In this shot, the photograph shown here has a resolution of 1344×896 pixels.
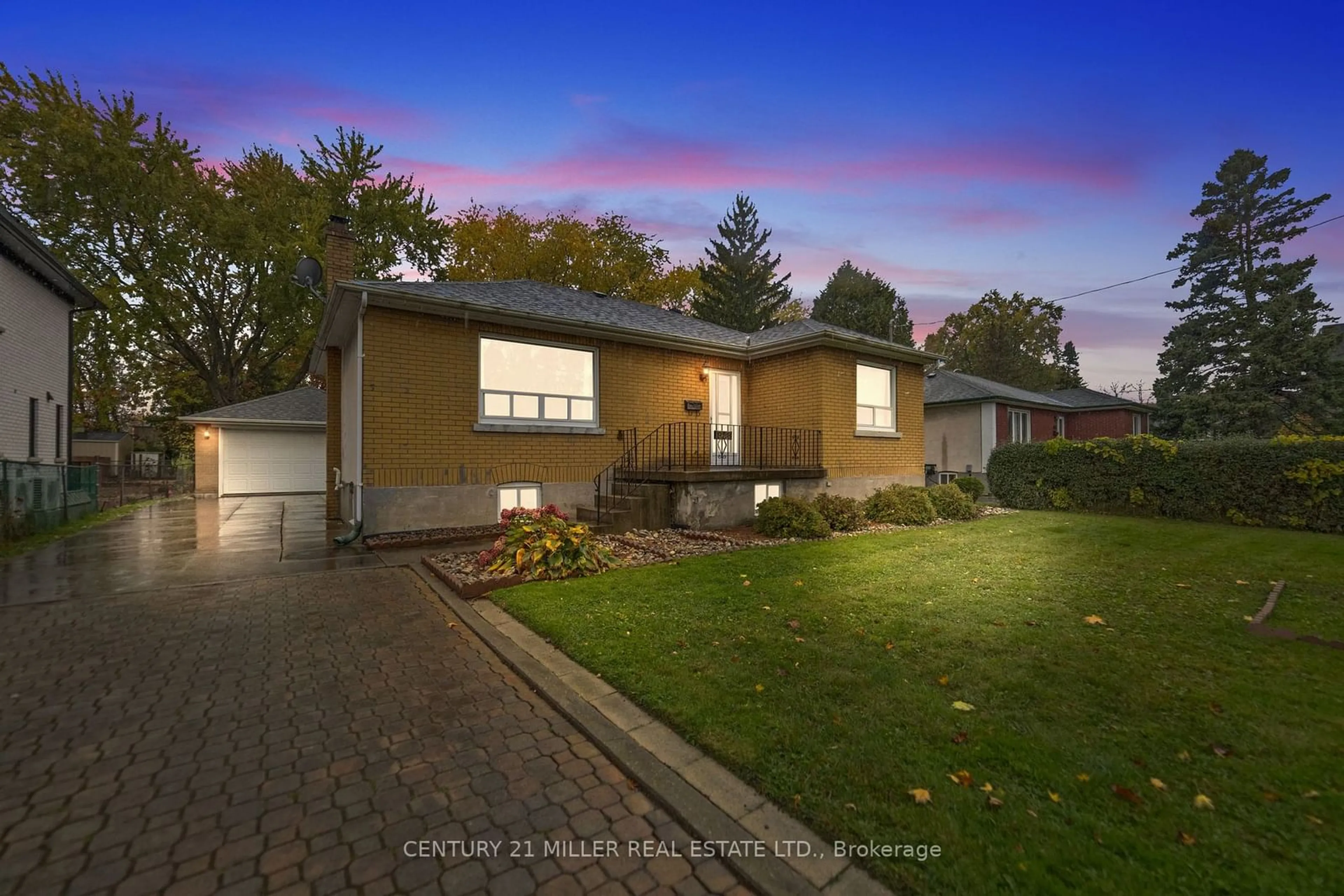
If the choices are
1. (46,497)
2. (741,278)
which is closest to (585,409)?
(46,497)

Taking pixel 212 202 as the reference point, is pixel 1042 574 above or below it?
below

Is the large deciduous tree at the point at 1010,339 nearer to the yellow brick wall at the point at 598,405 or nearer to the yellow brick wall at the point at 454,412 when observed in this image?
the yellow brick wall at the point at 598,405

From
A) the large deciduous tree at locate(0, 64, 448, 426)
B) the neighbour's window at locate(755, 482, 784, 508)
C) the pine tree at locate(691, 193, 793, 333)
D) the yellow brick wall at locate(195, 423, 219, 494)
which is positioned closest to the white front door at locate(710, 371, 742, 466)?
the neighbour's window at locate(755, 482, 784, 508)

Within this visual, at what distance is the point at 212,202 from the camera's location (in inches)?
975

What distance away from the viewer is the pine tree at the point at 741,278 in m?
37.7

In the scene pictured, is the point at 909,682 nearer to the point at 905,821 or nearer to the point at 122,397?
the point at 905,821

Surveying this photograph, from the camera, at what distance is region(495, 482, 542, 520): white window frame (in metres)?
9.80

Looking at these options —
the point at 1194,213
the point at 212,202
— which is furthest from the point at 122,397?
the point at 1194,213

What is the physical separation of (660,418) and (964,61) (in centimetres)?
856

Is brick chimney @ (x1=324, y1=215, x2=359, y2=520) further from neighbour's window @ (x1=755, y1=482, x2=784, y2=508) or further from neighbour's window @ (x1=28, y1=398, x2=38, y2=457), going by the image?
neighbour's window @ (x1=755, y1=482, x2=784, y2=508)

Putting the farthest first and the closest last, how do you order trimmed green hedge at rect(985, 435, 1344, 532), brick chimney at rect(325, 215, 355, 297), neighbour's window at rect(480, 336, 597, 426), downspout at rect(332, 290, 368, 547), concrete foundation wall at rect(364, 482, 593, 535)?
1. brick chimney at rect(325, 215, 355, 297)
2. neighbour's window at rect(480, 336, 597, 426)
3. trimmed green hedge at rect(985, 435, 1344, 532)
4. concrete foundation wall at rect(364, 482, 593, 535)
5. downspout at rect(332, 290, 368, 547)

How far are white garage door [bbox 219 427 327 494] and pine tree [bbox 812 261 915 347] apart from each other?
32030mm

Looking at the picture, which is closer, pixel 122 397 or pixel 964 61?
pixel 964 61

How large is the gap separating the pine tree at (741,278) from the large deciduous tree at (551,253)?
20.6 feet
